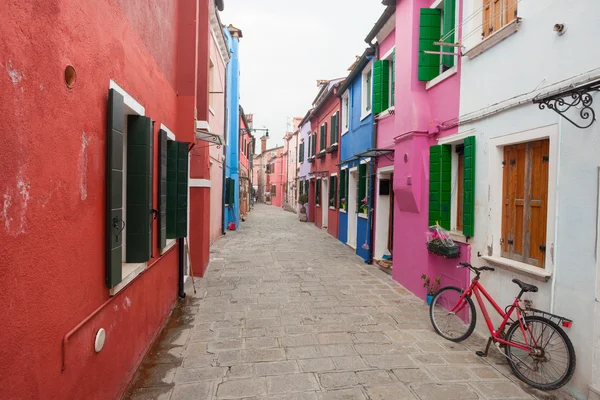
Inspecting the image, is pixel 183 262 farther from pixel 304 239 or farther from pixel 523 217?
pixel 304 239

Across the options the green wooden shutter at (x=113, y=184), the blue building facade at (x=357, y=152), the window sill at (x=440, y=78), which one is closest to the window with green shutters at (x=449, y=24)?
the window sill at (x=440, y=78)

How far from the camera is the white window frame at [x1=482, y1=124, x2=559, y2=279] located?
3730 mm

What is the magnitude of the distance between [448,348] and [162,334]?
142 inches

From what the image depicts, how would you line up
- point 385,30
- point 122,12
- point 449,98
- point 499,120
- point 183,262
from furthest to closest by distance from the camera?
point 385,30 < point 183,262 < point 449,98 < point 499,120 < point 122,12

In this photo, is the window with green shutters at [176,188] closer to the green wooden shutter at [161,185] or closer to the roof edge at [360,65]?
the green wooden shutter at [161,185]

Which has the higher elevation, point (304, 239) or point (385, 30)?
point (385, 30)

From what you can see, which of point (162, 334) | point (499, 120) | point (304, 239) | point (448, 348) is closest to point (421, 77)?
point (499, 120)

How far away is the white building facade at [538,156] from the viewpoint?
3.32m

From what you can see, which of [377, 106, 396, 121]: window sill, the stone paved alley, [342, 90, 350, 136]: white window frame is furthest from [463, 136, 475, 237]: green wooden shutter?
[342, 90, 350, 136]: white window frame

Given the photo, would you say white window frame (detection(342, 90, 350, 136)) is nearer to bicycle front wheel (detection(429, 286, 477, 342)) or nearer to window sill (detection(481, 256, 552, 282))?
bicycle front wheel (detection(429, 286, 477, 342))

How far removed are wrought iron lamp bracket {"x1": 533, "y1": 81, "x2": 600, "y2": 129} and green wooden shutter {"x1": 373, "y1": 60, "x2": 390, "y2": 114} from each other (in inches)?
223

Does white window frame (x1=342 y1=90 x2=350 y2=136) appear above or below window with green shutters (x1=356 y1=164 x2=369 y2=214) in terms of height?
above

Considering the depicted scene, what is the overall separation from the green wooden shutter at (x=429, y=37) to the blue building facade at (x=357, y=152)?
3.21m

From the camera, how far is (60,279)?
7.28ft
